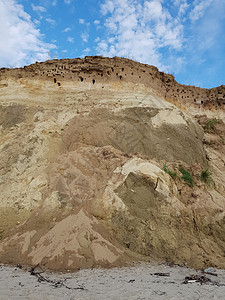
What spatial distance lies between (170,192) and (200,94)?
9.60m

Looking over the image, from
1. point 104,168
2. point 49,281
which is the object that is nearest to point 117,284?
point 49,281

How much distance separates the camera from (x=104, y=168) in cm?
833

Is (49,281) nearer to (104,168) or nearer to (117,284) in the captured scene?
(117,284)

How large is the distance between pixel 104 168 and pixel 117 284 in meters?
4.60

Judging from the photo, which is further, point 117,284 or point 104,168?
point 104,168

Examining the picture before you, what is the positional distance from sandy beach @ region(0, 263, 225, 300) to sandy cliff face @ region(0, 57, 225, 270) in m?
0.58

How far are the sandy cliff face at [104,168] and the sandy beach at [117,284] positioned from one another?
58cm

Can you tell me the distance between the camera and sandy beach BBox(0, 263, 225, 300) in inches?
141

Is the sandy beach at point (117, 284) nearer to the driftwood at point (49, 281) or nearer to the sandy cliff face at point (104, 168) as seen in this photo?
the driftwood at point (49, 281)

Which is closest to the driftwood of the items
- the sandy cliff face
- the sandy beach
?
the sandy beach

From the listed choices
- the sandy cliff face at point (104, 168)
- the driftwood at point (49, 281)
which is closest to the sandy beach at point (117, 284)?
the driftwood at point (49, 281)

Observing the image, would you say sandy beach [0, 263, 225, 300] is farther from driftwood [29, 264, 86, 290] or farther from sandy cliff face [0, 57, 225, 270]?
sandy cliff face [0, 57, 225, 270]

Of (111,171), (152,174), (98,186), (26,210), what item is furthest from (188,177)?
(26,210)

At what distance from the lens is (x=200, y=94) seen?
14.2m
